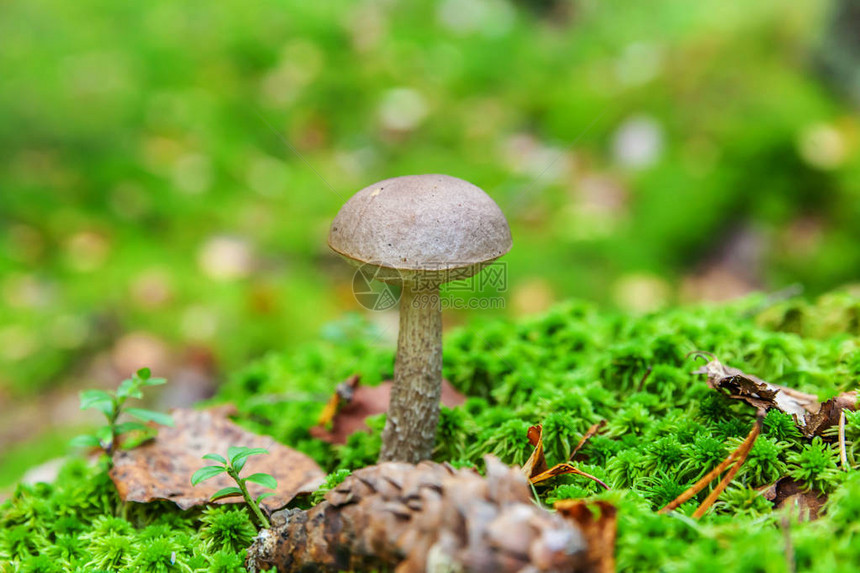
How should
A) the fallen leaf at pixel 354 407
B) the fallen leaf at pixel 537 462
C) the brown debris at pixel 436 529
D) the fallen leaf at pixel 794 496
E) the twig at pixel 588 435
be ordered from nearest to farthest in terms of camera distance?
1. the brown debris at pixel 436 529
2. the fallen leaf at pixel 794 496
3. the fallen leaf at pixel 537 462
4. the twig at pixel 588 435
5. the fallen leaf at pixel 354 407

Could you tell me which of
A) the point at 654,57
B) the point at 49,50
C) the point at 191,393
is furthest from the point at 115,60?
the point at 654,57

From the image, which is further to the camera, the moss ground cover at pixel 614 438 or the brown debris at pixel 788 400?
the brown debris at pixel 788 400

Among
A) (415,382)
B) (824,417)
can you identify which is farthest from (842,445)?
(415,382)

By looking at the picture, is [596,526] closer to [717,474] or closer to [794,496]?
[717,474]

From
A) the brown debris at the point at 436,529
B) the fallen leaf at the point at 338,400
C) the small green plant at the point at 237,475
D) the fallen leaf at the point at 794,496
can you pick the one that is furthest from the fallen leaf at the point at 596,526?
the fallen leaf at the point at 338,400

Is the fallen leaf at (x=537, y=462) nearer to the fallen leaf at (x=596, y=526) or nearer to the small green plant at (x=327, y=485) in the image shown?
the fallen leaf at (x=596, y=526)

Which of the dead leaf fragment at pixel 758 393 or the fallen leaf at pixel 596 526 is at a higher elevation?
the dead leaf fragment at pixel 758 393
